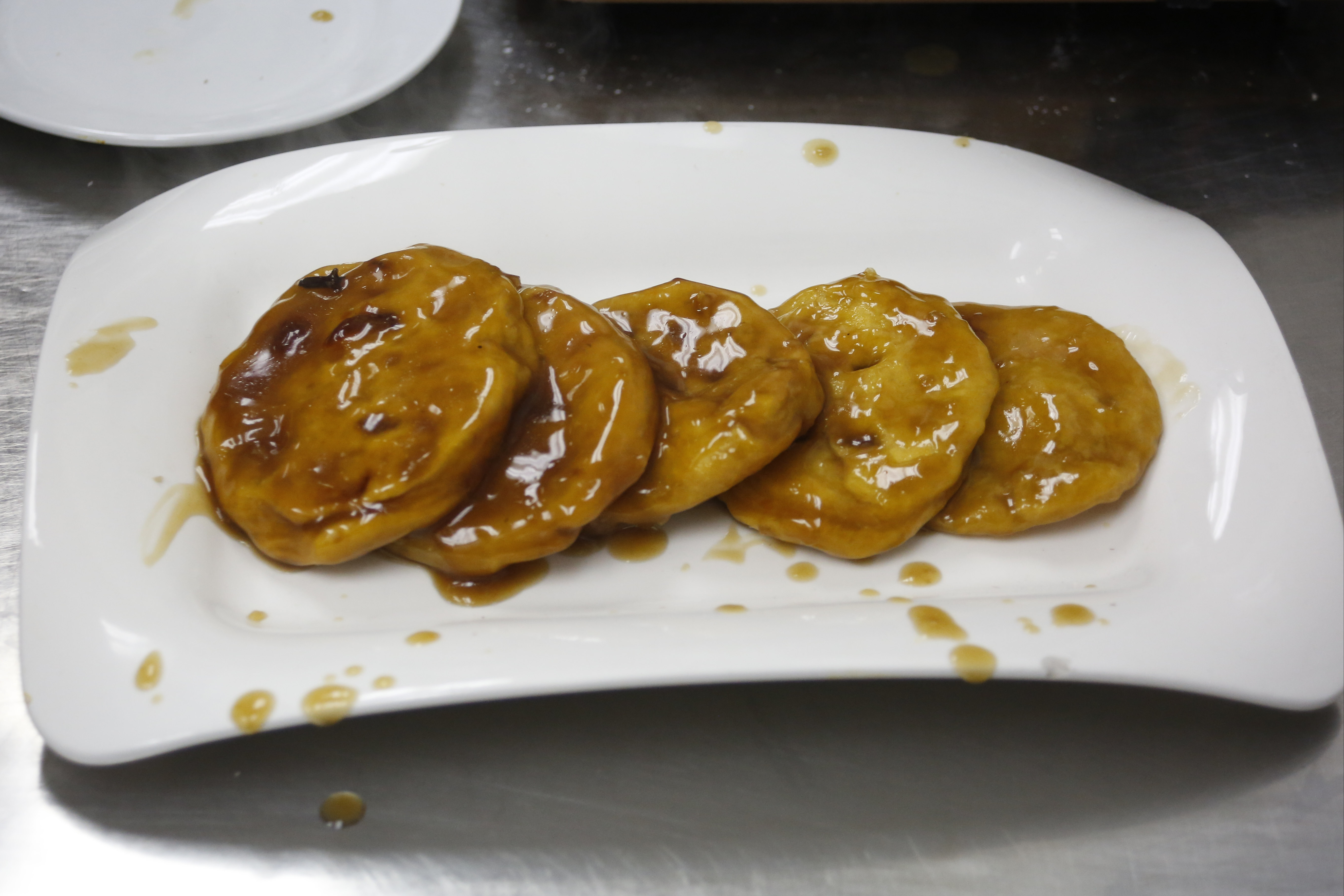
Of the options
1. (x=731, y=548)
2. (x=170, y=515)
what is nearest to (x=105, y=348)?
(x=170, y=515)

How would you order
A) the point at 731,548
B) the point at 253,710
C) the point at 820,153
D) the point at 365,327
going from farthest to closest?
1. the point at 820,153
2. the point at 731,548
3. the point at 365,327
4. the point at 253,710

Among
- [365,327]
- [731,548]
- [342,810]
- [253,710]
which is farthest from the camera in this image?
[731,548]

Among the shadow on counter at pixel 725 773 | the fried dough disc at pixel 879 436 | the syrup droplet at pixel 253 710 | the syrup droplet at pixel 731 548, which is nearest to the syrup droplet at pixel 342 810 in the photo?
the shadow on counter at pixel 725 773

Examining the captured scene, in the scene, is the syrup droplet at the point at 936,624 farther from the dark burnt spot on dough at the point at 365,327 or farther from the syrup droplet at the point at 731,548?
the dark burnt spot on dough at the point at 365,327

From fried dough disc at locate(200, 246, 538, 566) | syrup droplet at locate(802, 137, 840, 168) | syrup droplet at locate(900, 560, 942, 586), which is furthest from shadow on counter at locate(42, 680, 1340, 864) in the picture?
syrup droplet at locate(802, 137, 840, 168)

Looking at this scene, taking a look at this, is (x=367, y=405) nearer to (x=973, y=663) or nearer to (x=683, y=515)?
(x=683, y=515)

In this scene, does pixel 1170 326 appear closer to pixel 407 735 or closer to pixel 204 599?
pixel 407 735
